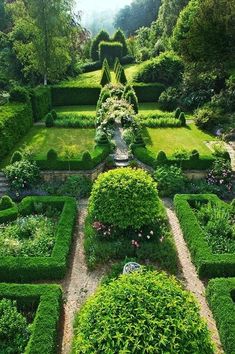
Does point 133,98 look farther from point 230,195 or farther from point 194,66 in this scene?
point 230,195

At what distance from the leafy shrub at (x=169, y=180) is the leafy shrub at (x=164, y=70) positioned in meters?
20.1

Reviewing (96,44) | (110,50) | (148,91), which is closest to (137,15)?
(96,44)

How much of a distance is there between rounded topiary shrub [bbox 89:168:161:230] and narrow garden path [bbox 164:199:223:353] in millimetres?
1464

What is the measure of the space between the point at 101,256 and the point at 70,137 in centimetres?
1282

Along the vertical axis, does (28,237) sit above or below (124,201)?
below

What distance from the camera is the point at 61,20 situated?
32531 millimetres

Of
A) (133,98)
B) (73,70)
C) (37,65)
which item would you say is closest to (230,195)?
(133,98)

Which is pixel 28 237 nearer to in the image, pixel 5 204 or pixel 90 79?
pixel 5 204

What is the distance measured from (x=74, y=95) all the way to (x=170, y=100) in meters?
9.30

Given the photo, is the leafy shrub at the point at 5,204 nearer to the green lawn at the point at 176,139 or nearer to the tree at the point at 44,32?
the green lawn at the point at 176,139

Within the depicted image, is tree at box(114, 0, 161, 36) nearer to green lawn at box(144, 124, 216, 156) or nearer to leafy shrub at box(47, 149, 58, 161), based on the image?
green lawn at box(144, 124, 216, 156)

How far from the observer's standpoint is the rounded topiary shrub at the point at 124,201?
38.9 feet

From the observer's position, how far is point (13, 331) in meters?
8.55

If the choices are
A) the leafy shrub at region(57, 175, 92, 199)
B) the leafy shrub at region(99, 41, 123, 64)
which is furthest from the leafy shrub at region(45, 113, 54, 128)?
the leafy shrub at region(99, 41, 123, 64)
